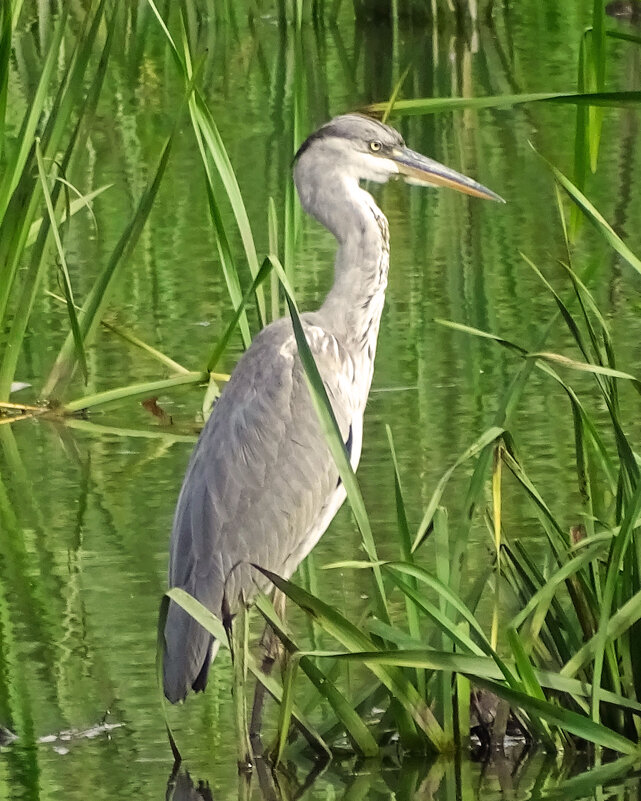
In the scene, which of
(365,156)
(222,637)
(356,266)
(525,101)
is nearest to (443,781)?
(222,637)

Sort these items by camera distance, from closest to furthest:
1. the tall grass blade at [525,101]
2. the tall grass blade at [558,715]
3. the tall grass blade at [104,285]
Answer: the tall grass blade at [525,101], the tall grass blade at [558,715], the tall grass blade at [104,285]

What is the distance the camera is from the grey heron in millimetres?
4477

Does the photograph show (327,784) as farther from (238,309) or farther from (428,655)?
(238,309)

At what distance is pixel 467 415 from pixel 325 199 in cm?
151

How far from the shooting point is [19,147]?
6227 millimetres

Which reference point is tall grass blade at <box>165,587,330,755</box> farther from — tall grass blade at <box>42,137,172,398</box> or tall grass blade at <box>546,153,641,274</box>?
tall grass blade at <box>42,137,172,398</box>

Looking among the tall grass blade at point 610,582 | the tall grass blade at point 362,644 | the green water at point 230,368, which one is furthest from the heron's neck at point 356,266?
the tall grass blade at point 610,582

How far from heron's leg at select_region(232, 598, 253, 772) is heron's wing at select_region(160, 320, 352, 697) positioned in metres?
0.53

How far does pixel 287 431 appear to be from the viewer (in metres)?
4.70

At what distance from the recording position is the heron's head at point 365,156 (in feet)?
16.7

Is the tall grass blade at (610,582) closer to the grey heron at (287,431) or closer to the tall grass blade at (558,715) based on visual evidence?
the tall grass blade at (558,715)

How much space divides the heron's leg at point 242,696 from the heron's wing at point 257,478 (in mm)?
527

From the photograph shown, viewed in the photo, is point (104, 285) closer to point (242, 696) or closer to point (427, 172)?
point (427, 172)

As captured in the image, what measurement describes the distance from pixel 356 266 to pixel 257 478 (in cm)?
66
